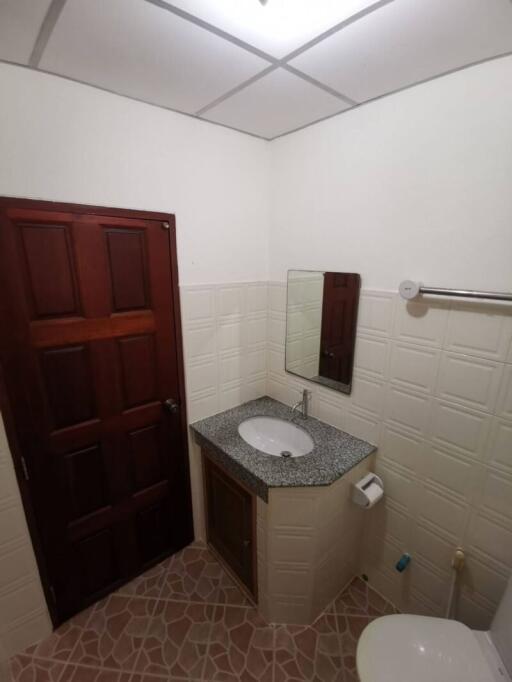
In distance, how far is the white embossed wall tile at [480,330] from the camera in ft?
3.43

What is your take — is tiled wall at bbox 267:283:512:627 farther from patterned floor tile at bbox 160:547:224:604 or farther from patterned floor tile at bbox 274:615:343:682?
patterned floor tile at bbox 160:547:224:604

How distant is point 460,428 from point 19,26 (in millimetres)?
1863

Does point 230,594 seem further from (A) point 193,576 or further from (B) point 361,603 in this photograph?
(B) point 361,603

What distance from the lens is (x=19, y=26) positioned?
0.83 metres

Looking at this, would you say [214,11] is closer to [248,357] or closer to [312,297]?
[312,297]

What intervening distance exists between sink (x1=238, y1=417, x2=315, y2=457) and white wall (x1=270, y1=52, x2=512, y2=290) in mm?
853

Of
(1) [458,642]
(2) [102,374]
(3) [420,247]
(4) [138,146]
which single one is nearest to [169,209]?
(4) [138,146]

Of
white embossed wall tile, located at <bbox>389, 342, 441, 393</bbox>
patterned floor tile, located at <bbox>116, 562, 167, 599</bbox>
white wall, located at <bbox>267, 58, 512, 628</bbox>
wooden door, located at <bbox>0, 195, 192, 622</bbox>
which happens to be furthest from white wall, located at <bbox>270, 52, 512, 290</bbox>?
patterned floor tile, located at <bbox>116, 562, 167, 599</bbox>

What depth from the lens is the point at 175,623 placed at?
4.87 ft

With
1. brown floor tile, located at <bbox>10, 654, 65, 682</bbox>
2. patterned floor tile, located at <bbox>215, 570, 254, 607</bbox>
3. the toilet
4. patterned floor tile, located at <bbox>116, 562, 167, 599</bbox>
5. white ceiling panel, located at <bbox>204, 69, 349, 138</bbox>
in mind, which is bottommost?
patterned floor tile, located at <bbox>215, 570, 254, 607</bbox>

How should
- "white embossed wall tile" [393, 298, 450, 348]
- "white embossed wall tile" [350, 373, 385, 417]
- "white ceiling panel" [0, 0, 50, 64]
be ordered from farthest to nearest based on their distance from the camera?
"white embossed wall tile" [350, 373, 385, 417] < "white embossed wall tile" [393, 298, 450, 348] < "white ceiling panel" [0, 0, 50, 64]

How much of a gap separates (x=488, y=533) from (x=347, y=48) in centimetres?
173

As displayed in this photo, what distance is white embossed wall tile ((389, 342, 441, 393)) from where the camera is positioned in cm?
123

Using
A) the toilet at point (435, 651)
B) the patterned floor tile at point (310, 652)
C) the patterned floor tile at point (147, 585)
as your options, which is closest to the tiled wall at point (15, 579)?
the patterned floor tile at point (147, 585)
